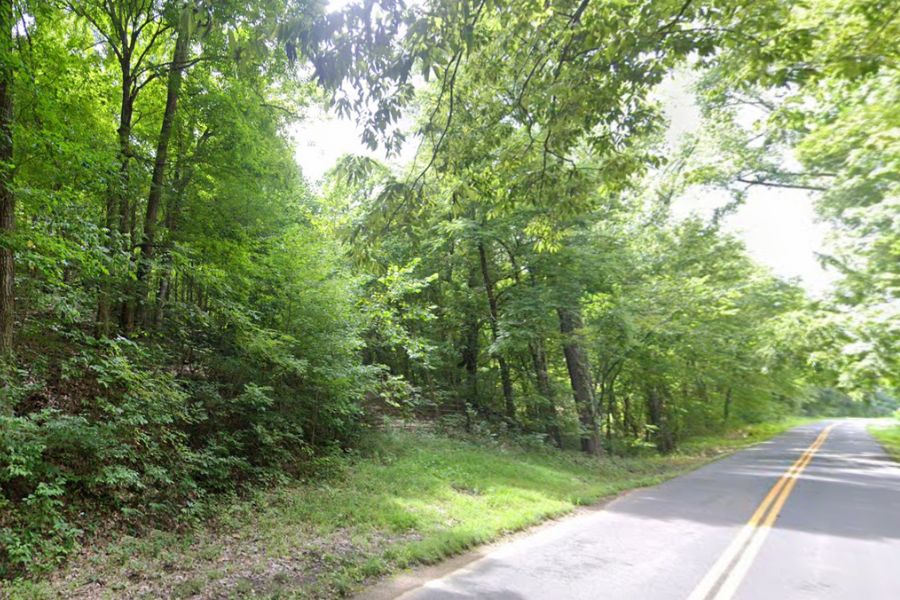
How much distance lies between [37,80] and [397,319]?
7.40 m

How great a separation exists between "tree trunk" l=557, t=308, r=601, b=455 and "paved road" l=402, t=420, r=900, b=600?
16.3 feet

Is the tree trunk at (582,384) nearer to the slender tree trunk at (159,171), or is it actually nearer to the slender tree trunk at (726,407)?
the slender tree trunk at (159,171)

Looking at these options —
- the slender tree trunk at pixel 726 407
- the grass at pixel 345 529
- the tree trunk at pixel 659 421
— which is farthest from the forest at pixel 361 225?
the slender tree trunk at pixel 726 407

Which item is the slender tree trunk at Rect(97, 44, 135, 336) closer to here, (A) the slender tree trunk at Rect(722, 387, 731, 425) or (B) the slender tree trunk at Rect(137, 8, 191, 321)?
(B) the slender tree trunk at Rect(137, 8, 191, 321)

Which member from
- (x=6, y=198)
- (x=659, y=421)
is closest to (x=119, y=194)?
(x=6, y=198)

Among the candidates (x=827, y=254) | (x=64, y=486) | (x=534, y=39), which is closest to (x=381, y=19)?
(x=534, y=39)

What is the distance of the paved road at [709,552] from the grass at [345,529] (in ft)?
2.25

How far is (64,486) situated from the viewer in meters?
5.23

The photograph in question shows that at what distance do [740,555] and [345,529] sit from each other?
15.6ft

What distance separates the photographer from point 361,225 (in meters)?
4.88

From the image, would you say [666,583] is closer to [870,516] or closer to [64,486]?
[870,516]

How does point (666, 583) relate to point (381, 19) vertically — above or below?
Answer: below

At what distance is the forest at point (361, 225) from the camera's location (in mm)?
4238

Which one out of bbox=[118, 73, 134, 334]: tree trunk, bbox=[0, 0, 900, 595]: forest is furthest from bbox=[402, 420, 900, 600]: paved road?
bbox=[118, 73, 134, 334]: tree trunk
